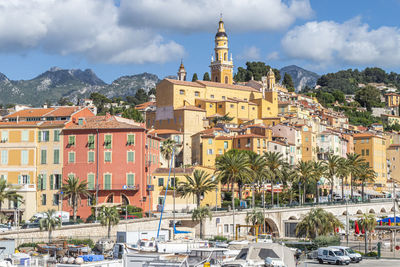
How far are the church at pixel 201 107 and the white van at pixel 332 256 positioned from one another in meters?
63.9

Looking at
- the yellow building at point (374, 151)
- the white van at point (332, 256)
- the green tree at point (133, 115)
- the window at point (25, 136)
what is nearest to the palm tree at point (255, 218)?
the white van at point (332, 256)

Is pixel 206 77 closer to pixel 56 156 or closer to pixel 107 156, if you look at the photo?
pixel 107 156

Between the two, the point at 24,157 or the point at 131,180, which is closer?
the point at 131,180

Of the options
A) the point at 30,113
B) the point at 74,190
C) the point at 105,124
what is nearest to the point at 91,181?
the point at 74,190

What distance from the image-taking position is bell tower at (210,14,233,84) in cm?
16888

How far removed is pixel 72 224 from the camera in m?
62.6

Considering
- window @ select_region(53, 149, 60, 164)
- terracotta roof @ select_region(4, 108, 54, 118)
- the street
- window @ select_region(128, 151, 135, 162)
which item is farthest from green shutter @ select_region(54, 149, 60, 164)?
the street

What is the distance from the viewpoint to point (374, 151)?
6083 inches

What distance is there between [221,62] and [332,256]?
115 m

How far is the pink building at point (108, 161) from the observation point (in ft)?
251

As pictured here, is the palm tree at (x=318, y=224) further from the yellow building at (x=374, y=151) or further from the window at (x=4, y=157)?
the yellow building at (x=374, y=151)

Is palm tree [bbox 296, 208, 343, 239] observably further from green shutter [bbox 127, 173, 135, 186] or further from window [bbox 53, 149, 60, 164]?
window [bbox 53, 149, 60, 164]

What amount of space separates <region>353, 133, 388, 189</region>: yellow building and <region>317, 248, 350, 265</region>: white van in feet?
325

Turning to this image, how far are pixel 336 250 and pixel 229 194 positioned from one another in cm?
4566
